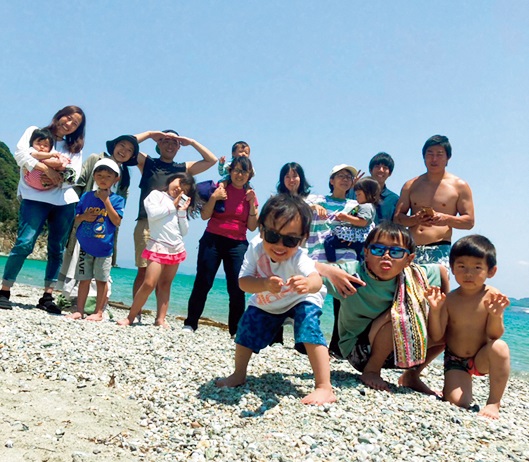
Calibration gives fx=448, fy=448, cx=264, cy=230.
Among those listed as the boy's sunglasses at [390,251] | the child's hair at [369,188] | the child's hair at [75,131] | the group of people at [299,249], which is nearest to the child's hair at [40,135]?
the group of people at [299,249]

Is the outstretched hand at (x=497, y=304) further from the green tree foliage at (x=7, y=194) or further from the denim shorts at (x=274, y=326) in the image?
the green tree foliage at (x=7, y=194)

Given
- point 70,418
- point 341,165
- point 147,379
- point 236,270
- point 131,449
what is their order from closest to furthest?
point 131,449 → point 70,418 → point 147,379 → point 341,165 → point 236,270

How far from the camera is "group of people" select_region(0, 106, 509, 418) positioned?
10.9ft

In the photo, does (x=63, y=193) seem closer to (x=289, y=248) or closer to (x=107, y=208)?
(x=107, y=208)

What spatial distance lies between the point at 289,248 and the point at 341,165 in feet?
8.95

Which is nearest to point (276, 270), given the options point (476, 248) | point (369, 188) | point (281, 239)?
point (281, 239)

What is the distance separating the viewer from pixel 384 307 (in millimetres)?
3742

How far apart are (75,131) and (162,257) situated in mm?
2124

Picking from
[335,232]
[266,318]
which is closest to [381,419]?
[266,318]

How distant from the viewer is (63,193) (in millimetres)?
5789

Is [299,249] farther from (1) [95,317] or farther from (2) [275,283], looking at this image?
(1) [95,317]

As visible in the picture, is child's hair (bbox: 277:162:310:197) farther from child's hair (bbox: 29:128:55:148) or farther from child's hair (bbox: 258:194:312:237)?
child's hair (bbox: 29:128:55:148)

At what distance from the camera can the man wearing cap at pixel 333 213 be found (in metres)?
5.07

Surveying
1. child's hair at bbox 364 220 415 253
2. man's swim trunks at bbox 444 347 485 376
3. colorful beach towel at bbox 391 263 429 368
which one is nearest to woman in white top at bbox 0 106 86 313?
child's hair at bbox 364 220 415 253
